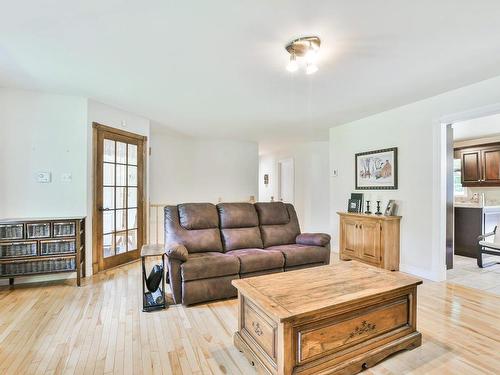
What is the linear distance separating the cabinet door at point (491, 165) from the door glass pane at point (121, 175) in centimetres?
632

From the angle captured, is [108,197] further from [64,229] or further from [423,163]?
[423,163]

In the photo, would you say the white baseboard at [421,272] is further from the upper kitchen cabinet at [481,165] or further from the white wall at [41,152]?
the white wall at [41,152]

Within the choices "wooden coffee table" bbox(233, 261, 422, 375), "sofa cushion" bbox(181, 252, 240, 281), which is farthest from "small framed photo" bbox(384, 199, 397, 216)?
"sofa cushion" bbox(181, 252, 240, 281)

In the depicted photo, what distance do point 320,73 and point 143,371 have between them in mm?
2826

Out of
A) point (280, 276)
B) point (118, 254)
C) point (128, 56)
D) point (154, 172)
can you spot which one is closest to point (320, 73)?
point (128, 56)

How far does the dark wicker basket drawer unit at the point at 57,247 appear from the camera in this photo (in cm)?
314

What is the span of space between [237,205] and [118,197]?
183 cm

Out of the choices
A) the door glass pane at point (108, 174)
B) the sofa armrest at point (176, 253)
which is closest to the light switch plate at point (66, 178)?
the door glass pane at point (108, 174)

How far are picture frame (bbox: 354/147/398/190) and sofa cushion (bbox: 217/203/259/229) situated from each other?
1.89m

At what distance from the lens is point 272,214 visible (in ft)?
12.7

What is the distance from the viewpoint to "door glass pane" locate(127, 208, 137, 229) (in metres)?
4.34

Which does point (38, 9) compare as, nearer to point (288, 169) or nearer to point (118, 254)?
point (118, 254)

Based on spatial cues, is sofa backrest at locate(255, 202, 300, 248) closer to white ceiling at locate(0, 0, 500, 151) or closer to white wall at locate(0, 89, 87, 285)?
white ceiling at locate(0, 0, 500, 151)

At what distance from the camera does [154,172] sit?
5.75 meters
